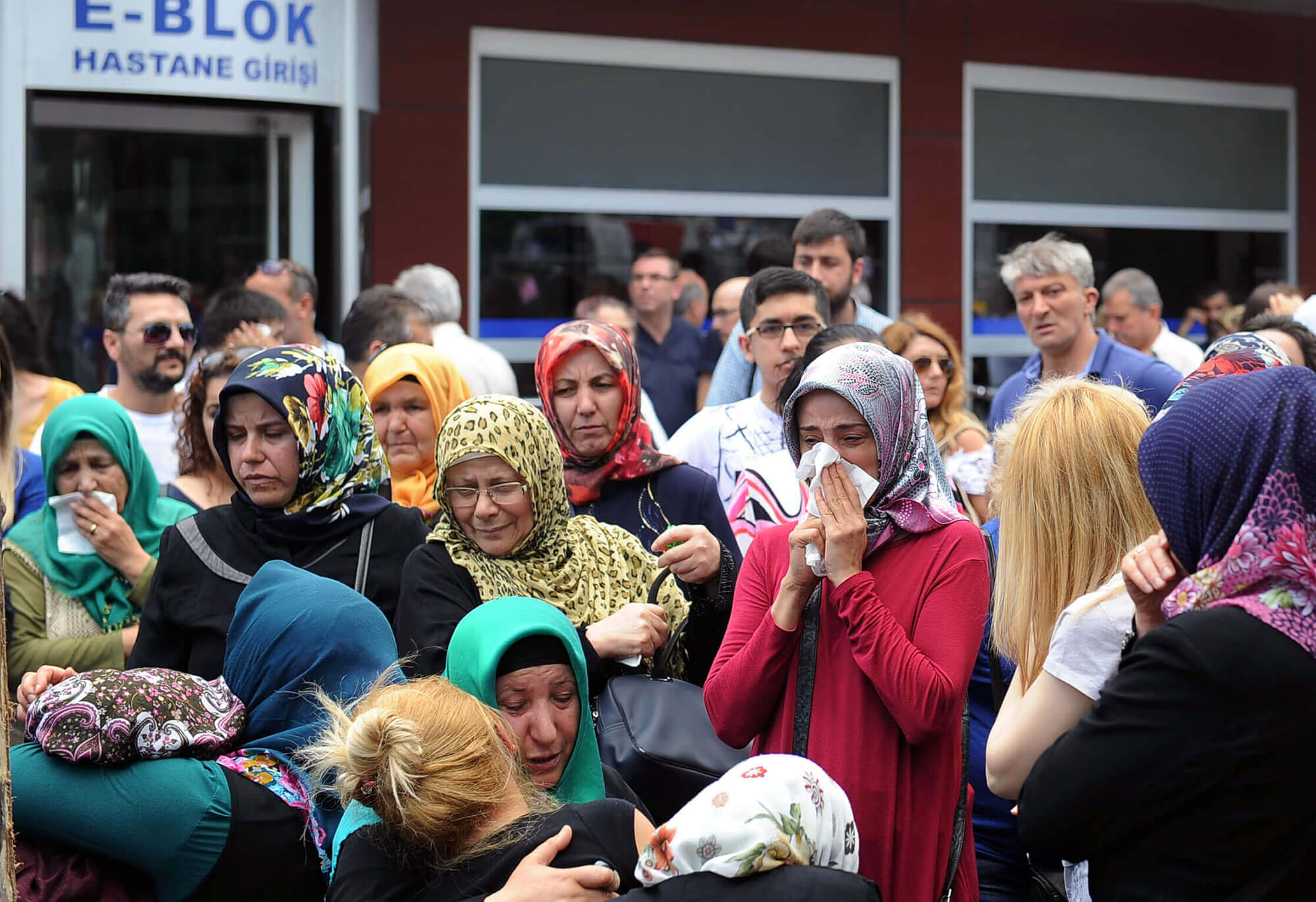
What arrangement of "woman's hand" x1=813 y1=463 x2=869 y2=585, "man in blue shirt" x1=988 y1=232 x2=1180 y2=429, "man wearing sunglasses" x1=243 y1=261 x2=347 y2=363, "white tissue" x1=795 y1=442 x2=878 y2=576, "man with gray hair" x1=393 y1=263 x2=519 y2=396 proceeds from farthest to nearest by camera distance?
"man wearing sunglasses" x1=243 y1=261 x2=347 y2=363 < "man with gray hair" x1=393 y1=263 x2=519 y2=396 < "man in blue shirt" x1=988 y1=232 x2=1180 y2=429 < "white tissue" x1=795 y1=442 x2=878 y2=576 < "woman's hand" x1=813 y1=463 x2=869 y2=585

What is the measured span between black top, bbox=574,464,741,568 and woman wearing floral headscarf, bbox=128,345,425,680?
50 centimetres

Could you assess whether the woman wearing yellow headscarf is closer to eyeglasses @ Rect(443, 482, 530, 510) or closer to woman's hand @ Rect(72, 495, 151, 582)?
woman's hand @ Rect(72, 495, 151, 582)

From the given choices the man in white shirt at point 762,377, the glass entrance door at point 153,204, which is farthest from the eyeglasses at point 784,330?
the glass entrance door at point 153,204

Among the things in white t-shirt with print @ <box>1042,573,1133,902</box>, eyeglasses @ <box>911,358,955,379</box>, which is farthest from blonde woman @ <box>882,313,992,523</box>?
white t-shirt with print @ <box>1042,573,1133,902</box>

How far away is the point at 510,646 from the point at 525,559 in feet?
2.03

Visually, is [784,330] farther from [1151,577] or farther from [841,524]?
[1151,577]

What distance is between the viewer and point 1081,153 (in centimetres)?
1100

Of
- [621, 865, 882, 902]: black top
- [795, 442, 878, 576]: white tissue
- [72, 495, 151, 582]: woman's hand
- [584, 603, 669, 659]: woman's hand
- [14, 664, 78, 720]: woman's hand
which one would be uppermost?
[795, 442, 878, 576]: white tissue

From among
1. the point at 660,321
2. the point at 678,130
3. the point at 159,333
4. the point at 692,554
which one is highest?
the point at 678,130

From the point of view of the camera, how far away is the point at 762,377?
15.7 feet

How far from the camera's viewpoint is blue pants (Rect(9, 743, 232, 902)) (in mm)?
2408

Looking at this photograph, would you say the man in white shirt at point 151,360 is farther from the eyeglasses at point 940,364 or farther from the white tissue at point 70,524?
the eyeglasses at point 940,364

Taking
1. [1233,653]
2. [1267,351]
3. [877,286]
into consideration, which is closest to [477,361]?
[1267,351]

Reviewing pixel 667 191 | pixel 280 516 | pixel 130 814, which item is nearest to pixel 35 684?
pixel 130 814
